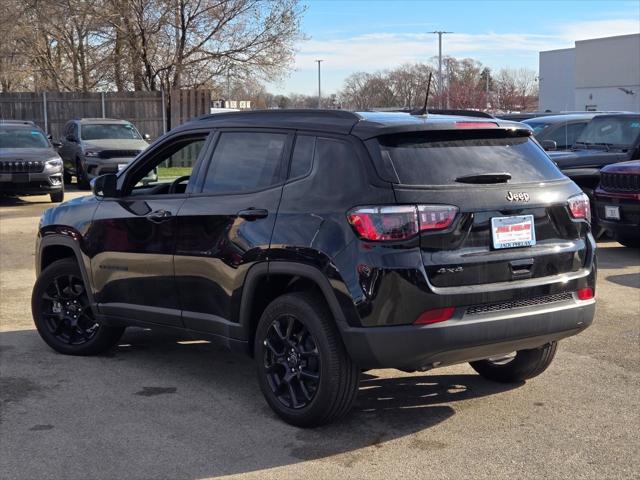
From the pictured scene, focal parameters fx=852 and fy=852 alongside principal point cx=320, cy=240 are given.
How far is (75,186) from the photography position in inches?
917

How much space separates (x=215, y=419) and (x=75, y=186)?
63.6 feet

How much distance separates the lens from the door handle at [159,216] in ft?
18.6

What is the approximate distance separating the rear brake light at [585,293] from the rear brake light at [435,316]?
992 millimetres

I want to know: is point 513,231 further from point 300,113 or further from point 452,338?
point 300,113

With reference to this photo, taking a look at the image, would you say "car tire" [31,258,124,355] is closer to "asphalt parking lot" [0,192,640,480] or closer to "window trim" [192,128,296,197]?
"asphalt parking lot" [0,192,640,480]

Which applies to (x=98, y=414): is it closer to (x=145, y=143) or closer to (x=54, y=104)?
(x=145, y=143)

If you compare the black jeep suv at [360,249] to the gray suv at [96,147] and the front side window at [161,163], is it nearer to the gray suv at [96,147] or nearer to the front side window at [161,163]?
the front side window at [161,163]

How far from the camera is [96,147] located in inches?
848

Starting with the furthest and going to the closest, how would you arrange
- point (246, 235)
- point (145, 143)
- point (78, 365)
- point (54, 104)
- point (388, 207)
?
1. point (54, 104)
2. point (145, 143)
3. point (78, 365)
4. point (246, 235)
5. point (388, 207)

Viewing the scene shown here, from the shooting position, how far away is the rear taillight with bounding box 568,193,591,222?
5.00m

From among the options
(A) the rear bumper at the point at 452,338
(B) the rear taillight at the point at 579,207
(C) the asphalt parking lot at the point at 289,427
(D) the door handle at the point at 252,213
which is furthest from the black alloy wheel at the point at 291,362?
(B) the rear taillight at the point at 579,207

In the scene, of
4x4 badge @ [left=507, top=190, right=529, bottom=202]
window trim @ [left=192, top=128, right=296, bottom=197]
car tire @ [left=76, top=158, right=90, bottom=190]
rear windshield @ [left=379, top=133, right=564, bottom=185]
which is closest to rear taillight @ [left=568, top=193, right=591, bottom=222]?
rear windshield @ [left=379, top=133, right=564, bottom=185]

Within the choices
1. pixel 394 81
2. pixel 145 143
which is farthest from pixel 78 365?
pixel 394 81

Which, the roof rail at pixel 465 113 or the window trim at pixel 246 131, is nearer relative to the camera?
the window trim at pixel 246 131
